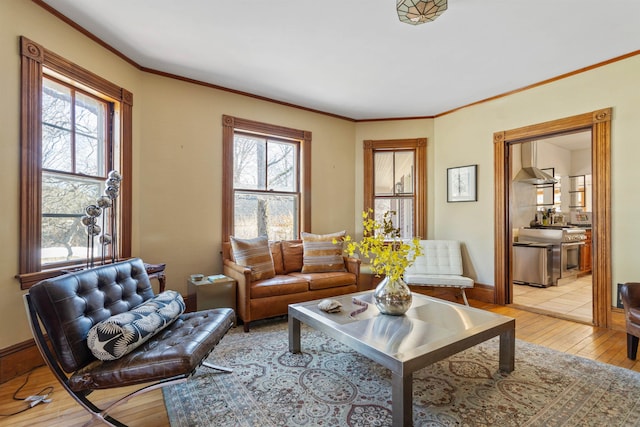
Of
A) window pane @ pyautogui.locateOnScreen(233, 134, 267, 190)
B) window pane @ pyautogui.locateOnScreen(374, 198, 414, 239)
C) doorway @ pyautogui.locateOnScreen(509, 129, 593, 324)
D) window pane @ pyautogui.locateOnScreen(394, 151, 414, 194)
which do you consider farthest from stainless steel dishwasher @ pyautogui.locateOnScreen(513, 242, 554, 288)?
window pane @ pyautogui.locateOnScreen(233, 134, 267, 190)

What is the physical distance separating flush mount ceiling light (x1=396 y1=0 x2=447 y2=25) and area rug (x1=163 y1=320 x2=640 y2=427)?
105 inches

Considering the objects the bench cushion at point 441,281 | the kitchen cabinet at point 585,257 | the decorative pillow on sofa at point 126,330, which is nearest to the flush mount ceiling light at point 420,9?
the decorative pillow on sofa at point 126,330

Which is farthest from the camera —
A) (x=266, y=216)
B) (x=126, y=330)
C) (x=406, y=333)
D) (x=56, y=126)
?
(x=266, y=216)

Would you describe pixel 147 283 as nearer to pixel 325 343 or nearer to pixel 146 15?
pixel 325 343

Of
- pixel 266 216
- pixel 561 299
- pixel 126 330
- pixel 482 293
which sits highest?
pixel 266 216

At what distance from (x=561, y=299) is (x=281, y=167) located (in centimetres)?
445

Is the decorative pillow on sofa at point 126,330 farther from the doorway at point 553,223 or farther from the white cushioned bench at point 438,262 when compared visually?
the doorway at point 553,223

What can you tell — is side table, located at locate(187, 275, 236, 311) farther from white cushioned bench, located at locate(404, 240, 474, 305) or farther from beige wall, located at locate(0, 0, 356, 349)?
white cushioned bench, located at locate(404, 240, 474, 305)

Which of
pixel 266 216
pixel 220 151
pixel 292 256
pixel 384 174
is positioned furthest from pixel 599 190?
pixel 220 151

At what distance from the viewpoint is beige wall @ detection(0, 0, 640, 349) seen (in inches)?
90.1

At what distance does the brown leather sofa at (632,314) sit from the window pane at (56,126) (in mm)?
4870

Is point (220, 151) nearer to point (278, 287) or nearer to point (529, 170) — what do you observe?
point (278, 287)

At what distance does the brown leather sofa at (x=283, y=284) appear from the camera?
125 inches

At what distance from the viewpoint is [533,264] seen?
530cm
